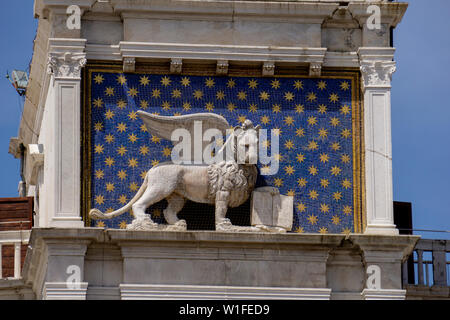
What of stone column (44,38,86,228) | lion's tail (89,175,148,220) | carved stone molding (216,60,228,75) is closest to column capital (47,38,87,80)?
stone column (44,38,86,228)

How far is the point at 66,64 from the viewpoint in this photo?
38250 mm

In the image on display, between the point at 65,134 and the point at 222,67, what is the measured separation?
3.33 meters

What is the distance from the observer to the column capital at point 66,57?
38.2 m

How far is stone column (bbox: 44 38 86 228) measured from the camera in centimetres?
3750

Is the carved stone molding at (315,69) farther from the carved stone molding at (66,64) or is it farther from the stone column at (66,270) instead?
the stone column at (66,270)

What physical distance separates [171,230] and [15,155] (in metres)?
12.0

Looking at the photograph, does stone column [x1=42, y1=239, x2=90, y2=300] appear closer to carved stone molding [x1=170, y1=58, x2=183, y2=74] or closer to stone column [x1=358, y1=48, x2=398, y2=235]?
carved stone molding [x1=170, y1=58, x2=183, y2=74]

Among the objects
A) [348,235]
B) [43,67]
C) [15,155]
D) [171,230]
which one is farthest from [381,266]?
[15,155]

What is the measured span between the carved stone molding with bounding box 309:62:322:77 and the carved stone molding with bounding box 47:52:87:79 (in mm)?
4381


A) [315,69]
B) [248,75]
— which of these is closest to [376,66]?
[315,69]

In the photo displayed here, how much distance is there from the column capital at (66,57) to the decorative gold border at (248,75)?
282 millimetres

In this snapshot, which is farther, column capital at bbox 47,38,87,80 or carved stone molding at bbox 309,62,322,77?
carved stone molding at bbox 309,62,322,77
